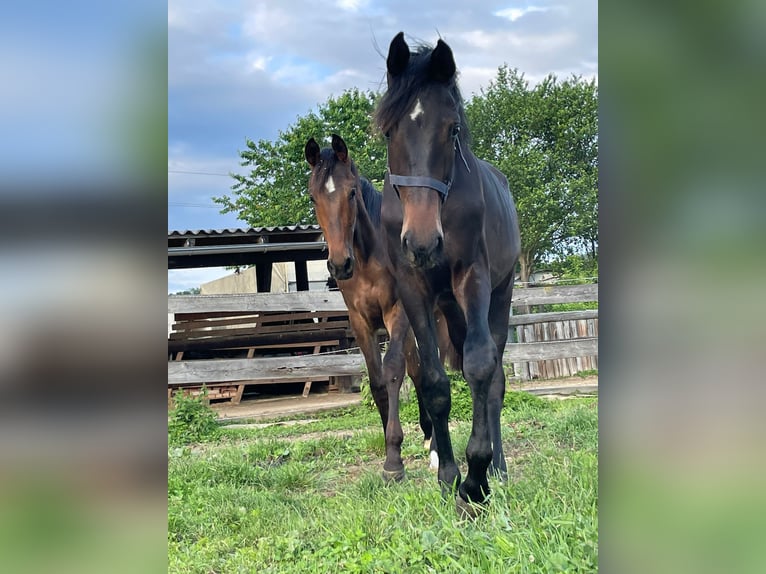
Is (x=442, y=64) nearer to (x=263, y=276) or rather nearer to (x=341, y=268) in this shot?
(x=341, y=268)

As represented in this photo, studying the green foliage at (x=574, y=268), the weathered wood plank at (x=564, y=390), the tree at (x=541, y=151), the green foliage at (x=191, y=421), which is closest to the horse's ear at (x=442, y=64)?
the green foliage at (x=191, y=421)

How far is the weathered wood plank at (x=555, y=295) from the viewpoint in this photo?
9141mm

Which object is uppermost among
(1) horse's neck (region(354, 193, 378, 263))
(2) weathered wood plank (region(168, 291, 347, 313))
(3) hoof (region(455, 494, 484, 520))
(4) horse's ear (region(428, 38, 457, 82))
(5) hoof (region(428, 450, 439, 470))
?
(4) horse's ear (region(428, 38, 457, 82))

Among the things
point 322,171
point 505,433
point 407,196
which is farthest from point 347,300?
point 407,196

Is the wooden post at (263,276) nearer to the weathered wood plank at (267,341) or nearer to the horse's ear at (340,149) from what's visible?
the weathered wood plank at (267,341)

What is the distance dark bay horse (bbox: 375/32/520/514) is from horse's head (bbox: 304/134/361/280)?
0.81 metres

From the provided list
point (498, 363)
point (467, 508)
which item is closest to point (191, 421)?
point (498, 363)

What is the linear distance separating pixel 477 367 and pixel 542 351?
6.96 metres

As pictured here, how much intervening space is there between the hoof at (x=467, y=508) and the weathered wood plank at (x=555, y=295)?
7057mm

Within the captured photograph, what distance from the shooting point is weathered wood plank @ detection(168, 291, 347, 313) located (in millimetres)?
8125

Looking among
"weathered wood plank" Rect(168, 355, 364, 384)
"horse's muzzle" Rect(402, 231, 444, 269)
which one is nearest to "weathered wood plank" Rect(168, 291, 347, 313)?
"weathered wood plank" Rect(168, 355, 364, 384)

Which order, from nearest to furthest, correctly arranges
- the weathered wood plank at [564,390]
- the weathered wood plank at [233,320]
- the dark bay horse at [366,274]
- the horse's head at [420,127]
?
1. the horse's head at [420,127]
2. the dark bay horse at [366,274]
3. the weathered wood plank at [564,390]
4. the weathered wood plank at [233,320]

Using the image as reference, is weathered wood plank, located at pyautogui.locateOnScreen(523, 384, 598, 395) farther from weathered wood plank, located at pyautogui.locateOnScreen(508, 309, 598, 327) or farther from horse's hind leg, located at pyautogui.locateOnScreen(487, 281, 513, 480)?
horse's hind leg, located at pyautogui.locateOnScreen(487, 281, 513, 480)
